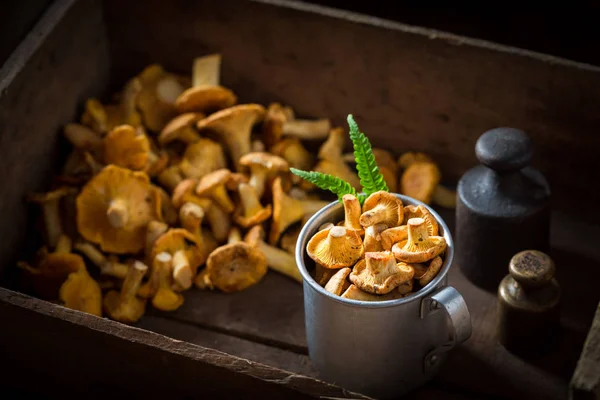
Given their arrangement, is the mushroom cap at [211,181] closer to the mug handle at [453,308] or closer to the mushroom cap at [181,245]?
the mushroom cap at [181,245]

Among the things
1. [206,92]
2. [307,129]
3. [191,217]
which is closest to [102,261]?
[191,217]

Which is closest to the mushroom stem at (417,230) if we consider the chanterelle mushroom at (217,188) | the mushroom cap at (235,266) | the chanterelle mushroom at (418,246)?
the chanterelle mushroom at (418,246)

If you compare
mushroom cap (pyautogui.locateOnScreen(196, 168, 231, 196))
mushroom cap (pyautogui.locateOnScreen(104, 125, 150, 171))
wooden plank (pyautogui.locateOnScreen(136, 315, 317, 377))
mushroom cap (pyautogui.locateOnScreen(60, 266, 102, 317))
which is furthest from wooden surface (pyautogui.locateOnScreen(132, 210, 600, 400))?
mushroom cap (pyautogui.locateOnScreen(104, 125, 150, 171))

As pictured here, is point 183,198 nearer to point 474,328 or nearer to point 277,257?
point 277,257

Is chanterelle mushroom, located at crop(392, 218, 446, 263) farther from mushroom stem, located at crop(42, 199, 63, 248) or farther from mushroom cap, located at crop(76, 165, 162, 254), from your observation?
mushroom stem, located at crop(42, 199, 63, 248)

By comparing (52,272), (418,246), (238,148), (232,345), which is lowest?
(232,345)

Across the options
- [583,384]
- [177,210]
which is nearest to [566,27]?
[177,210]
